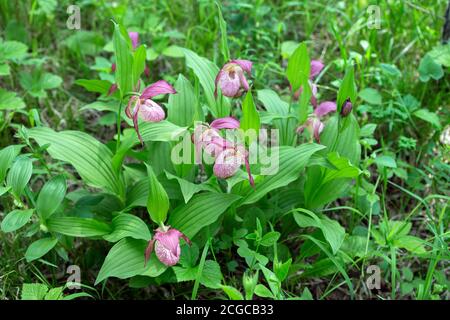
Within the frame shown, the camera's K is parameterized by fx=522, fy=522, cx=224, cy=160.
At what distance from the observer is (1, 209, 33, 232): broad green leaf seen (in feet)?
5.30

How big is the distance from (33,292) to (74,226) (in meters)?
0.24

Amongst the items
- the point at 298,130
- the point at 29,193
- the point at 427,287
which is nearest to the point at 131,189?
the point at 29,193

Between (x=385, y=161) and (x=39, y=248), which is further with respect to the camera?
(x=385, y=161)

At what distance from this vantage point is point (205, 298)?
1895 mm

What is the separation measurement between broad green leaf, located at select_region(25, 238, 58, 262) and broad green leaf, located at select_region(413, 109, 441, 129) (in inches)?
62.0

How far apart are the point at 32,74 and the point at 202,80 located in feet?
3.40

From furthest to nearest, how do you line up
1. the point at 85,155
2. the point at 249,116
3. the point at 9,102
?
1. the point at 9,102
2. the point at 85,155
3. the point at 249,116

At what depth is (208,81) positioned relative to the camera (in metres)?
1.87

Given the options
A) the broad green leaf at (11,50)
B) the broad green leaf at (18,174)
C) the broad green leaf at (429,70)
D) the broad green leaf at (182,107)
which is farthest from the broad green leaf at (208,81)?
the broad green leaf at (429,70)

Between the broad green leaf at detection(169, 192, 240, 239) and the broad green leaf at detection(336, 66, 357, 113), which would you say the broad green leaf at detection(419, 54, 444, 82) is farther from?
the broad green leaf at detection(169, 192, 240, 239)

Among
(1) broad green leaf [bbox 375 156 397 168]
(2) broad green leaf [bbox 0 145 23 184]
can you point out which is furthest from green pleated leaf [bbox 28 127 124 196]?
(1) broad green leaf [bbox 375 156 397 168]

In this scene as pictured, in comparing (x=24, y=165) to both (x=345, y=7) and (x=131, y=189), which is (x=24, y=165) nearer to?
(x=131, y=189)

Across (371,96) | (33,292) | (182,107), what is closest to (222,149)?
(182,107)

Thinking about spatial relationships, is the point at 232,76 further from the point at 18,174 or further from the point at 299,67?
the point at 18,174
